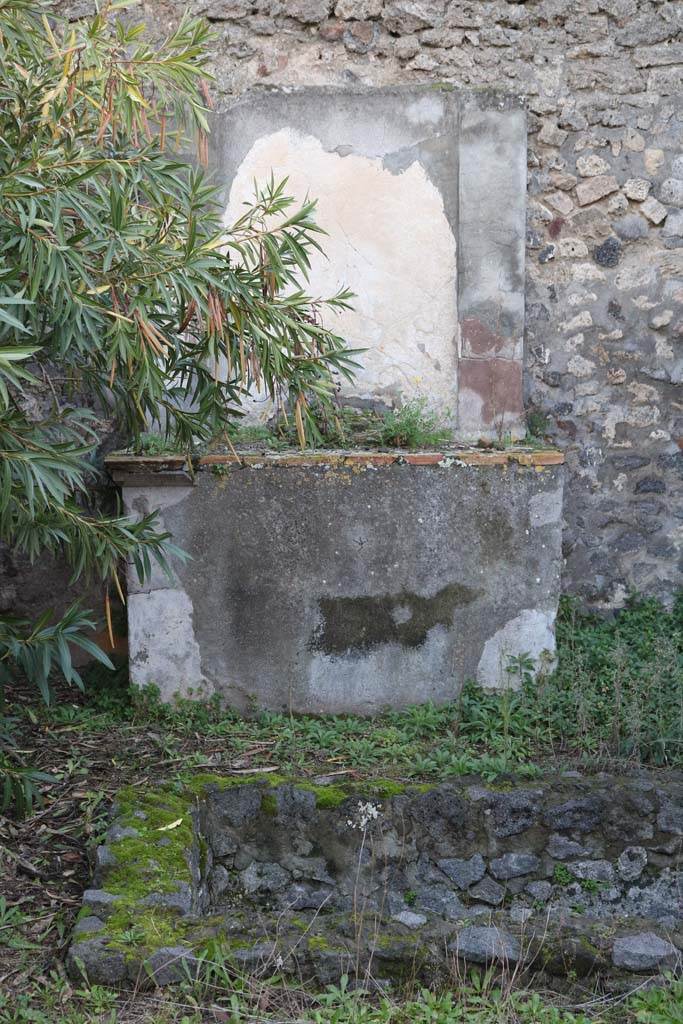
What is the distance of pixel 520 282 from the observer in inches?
204

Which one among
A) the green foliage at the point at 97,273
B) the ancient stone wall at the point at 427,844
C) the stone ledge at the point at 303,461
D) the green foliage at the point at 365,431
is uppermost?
the green foliage at the point at 97,273

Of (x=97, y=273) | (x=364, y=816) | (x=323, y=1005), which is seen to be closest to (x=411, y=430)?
(x=364, y=816)

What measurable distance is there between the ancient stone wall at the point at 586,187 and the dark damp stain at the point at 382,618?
1.29 m

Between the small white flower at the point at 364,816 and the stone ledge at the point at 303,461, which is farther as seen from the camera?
the stone ledge at the point at 303,461

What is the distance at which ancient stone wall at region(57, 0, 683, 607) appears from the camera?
527 centimetres

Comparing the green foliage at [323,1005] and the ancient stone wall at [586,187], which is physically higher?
the ancient stone wall at [586,187]

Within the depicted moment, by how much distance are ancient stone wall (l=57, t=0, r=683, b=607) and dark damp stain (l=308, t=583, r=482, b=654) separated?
1.29 meters

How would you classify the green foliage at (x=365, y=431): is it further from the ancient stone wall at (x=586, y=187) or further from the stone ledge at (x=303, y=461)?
the ancient stone wall at (x=586, y=187)

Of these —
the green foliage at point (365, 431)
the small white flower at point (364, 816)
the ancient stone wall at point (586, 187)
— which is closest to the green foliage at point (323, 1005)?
the small white flower at point (364, 816)

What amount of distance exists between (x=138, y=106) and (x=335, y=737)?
9.17 ft

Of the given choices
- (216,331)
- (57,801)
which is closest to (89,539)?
(216,331)

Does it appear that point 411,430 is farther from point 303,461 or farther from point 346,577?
point 346,577

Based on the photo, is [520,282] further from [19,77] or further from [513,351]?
[19,77]

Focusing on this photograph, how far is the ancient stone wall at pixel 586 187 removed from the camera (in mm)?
5273
